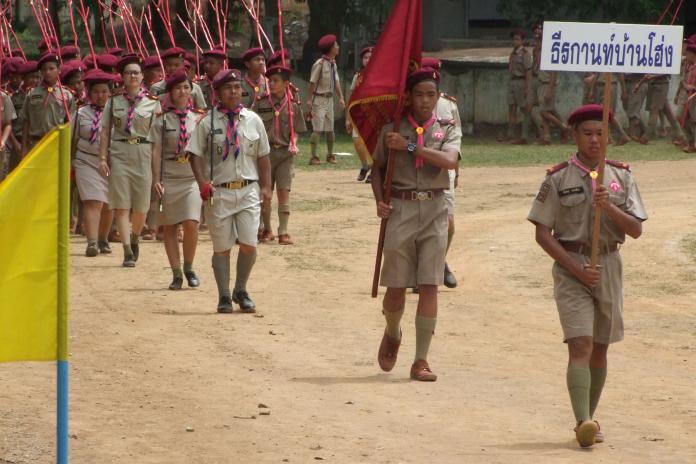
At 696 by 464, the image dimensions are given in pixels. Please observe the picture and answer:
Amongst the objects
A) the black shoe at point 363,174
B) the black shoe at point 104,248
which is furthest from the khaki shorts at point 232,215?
the black shoe at point 363,174

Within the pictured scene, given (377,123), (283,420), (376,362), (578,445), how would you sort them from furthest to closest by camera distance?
(376,362) < (377,123) < (283,420) < (578,445)

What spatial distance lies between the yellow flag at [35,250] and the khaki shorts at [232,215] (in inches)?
243

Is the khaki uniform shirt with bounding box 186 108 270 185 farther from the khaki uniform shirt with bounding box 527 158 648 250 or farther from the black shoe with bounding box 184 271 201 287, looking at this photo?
the khaki uniform shirt with bounding box 527 158 648 250

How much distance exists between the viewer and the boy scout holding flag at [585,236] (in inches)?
316

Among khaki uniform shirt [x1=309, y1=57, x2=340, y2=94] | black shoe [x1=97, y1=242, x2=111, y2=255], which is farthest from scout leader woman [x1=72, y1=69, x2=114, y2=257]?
khaki uniform shirt [x1=309, y1=57, x2=340, y2=94]

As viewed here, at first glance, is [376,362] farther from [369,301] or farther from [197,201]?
[197,201]

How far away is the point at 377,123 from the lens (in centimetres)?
A: 972

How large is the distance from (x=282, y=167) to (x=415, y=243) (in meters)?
7.16

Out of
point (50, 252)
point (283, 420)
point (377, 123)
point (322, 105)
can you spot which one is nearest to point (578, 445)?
point (283, 420)

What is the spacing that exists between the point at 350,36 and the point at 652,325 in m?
21.9

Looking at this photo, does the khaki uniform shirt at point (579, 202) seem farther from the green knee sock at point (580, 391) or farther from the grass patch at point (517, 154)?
the grass patch at point (517, 154)

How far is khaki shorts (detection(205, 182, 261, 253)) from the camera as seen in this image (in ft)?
39.4

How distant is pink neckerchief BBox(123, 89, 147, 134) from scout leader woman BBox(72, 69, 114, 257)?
446mm

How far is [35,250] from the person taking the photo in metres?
5.75
